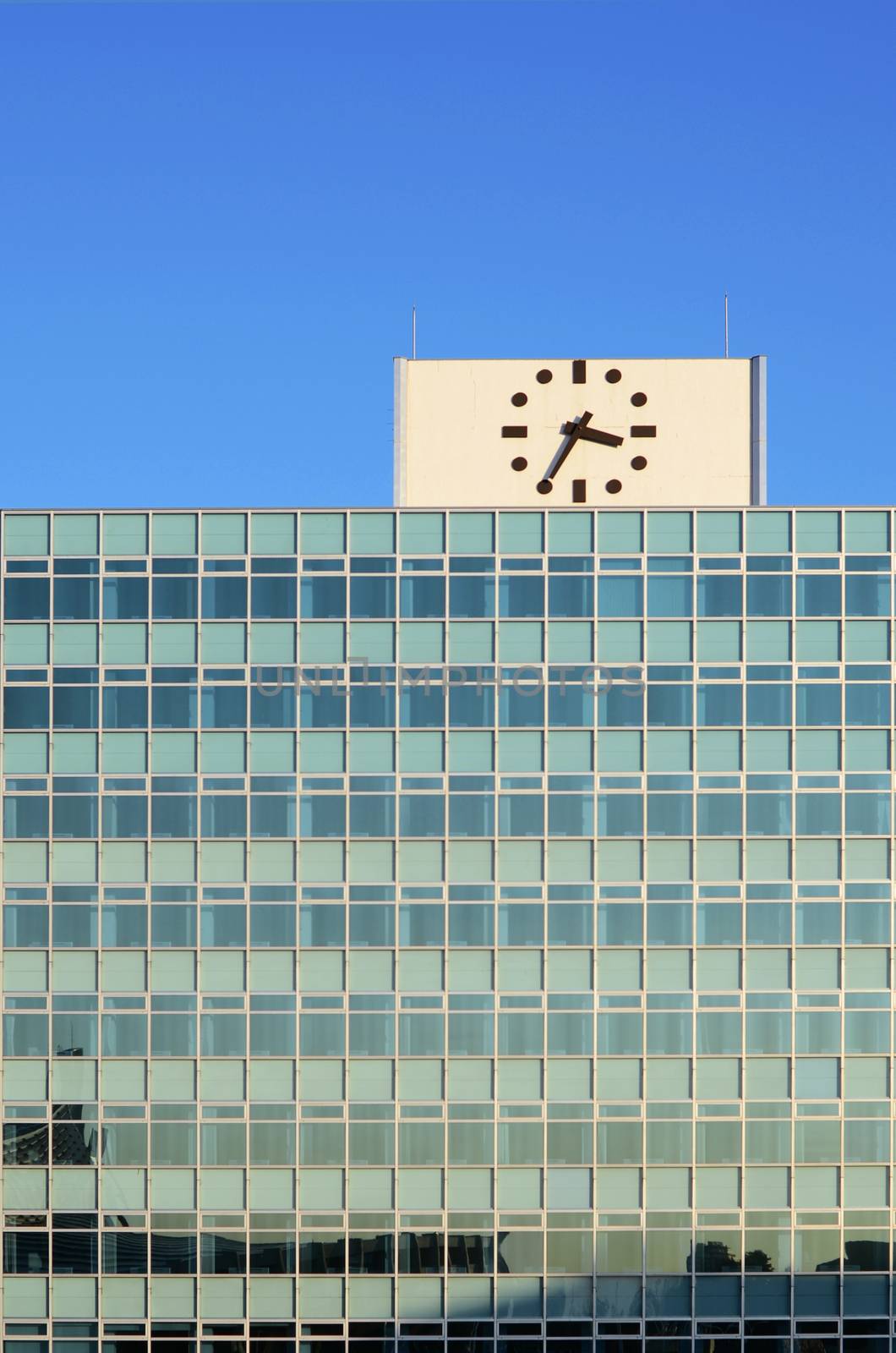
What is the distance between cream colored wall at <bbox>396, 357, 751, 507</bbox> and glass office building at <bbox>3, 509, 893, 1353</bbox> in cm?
393

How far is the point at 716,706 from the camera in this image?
180 feet

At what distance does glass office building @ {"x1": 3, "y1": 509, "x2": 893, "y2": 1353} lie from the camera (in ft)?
→ 177

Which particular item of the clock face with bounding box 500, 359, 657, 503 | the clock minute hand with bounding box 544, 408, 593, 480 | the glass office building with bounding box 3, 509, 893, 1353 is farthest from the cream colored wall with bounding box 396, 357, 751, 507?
the glass office building with bounding box 3, 509, 893, 1353

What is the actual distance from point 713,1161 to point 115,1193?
19913 mm

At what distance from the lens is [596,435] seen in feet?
193

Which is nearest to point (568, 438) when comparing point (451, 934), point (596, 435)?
point (596, 435)

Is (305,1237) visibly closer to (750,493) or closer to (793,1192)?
(793,1192)

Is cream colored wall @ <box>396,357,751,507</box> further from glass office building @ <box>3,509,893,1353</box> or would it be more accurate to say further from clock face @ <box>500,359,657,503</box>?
glass office building @ <box>3,509,893,1353</box>

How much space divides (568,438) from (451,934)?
719 inches

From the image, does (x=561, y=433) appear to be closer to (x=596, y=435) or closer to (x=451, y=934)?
(x=596, y=435)

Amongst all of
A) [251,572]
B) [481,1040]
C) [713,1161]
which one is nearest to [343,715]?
[251,572]

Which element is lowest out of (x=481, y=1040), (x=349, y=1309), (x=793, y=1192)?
(x=349, y=1309)

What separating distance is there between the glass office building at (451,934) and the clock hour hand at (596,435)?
4.72 metres

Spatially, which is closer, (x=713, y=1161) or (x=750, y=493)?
(x=713, y=1161)
